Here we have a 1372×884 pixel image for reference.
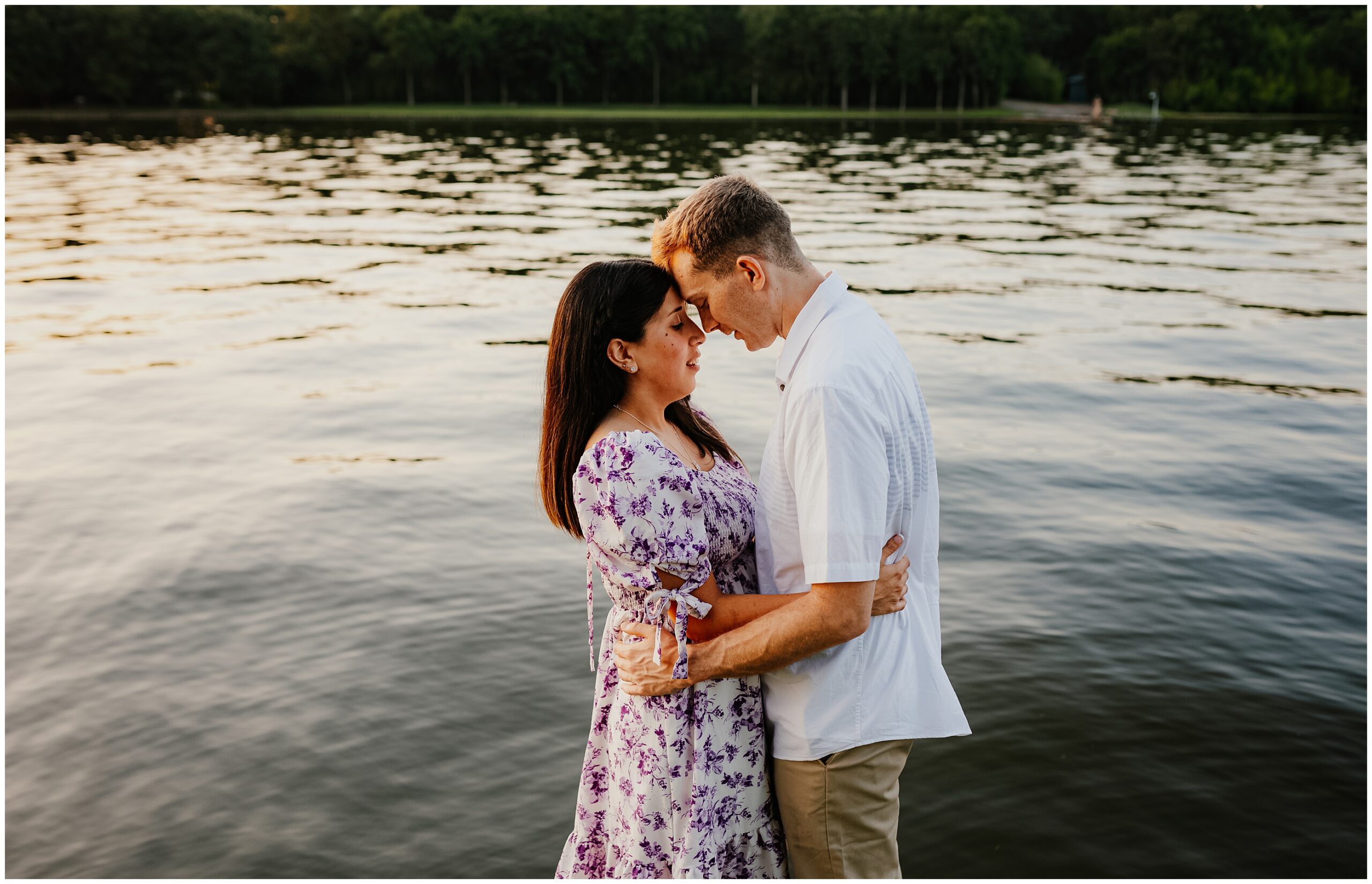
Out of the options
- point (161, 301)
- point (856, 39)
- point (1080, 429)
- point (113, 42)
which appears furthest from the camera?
point (856, 39)

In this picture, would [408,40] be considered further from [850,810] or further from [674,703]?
[850,810]

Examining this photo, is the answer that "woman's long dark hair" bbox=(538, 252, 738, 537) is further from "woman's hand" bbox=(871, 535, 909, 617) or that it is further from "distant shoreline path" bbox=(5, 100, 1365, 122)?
"distant shoreline path" bbox=(5, 100, 1365, 122)

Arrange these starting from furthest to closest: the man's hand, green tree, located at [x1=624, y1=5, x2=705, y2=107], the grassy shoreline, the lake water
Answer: green tree, located at [x1=624, y1=5, x2=705, y2=107], the grassy shoreline, the lake water, the man's hand

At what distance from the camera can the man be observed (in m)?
2.58

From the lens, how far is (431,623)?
21.7 ft

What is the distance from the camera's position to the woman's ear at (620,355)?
2.89 meters

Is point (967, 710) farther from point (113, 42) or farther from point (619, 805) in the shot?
point (113, 42)

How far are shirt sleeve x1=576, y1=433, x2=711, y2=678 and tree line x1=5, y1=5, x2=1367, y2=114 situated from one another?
244 ft

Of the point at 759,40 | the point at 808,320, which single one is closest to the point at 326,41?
the point at 759,40

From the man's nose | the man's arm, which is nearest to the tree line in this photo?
the man's nose

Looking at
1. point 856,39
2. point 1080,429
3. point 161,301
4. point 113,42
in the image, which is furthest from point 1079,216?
point 113,42

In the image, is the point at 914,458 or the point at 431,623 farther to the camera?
the point at 431,623

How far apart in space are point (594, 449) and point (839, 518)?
25.9 inches

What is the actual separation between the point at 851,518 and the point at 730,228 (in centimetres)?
78
